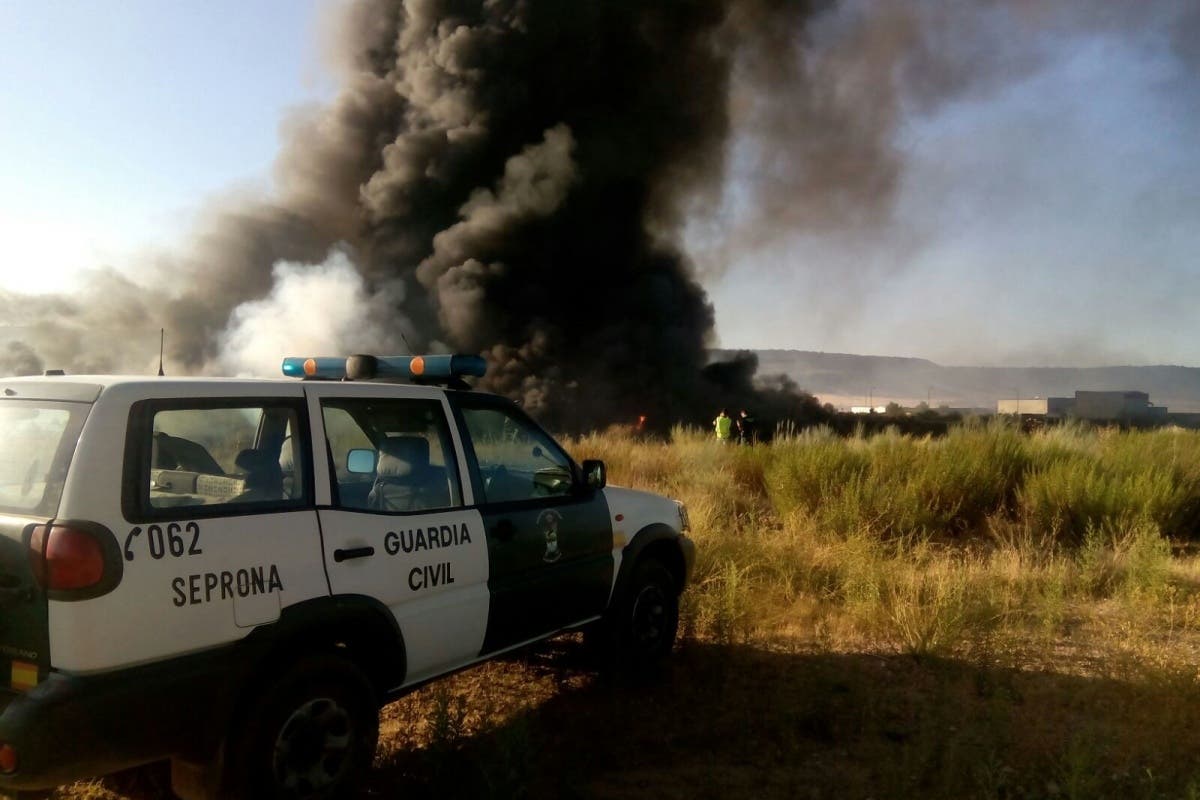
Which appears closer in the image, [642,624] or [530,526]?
[530,526]

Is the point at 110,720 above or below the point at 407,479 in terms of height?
below

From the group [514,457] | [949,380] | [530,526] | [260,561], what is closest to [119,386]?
[260,561]

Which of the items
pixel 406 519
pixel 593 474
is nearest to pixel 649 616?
pixel 593 474

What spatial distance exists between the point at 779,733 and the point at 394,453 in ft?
7.13

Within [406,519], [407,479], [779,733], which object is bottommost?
[779,733]

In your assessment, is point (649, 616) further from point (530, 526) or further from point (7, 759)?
point (7, 759)

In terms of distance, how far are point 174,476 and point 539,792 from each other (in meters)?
1.82

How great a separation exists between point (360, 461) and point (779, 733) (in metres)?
2.28

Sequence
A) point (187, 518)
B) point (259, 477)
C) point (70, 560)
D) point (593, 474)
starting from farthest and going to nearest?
point (593, 474), point (259, 477), point (187, 518), point (70, 560)

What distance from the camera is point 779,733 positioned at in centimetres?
436

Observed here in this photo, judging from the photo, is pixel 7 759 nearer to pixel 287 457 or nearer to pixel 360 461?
pixel 287 457

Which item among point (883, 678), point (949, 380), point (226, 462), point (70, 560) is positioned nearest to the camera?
point (70, 560)

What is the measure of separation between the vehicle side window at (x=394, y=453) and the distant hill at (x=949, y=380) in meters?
96.0

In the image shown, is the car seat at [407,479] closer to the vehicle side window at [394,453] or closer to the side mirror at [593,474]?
the vehicle side window at [394,453]
